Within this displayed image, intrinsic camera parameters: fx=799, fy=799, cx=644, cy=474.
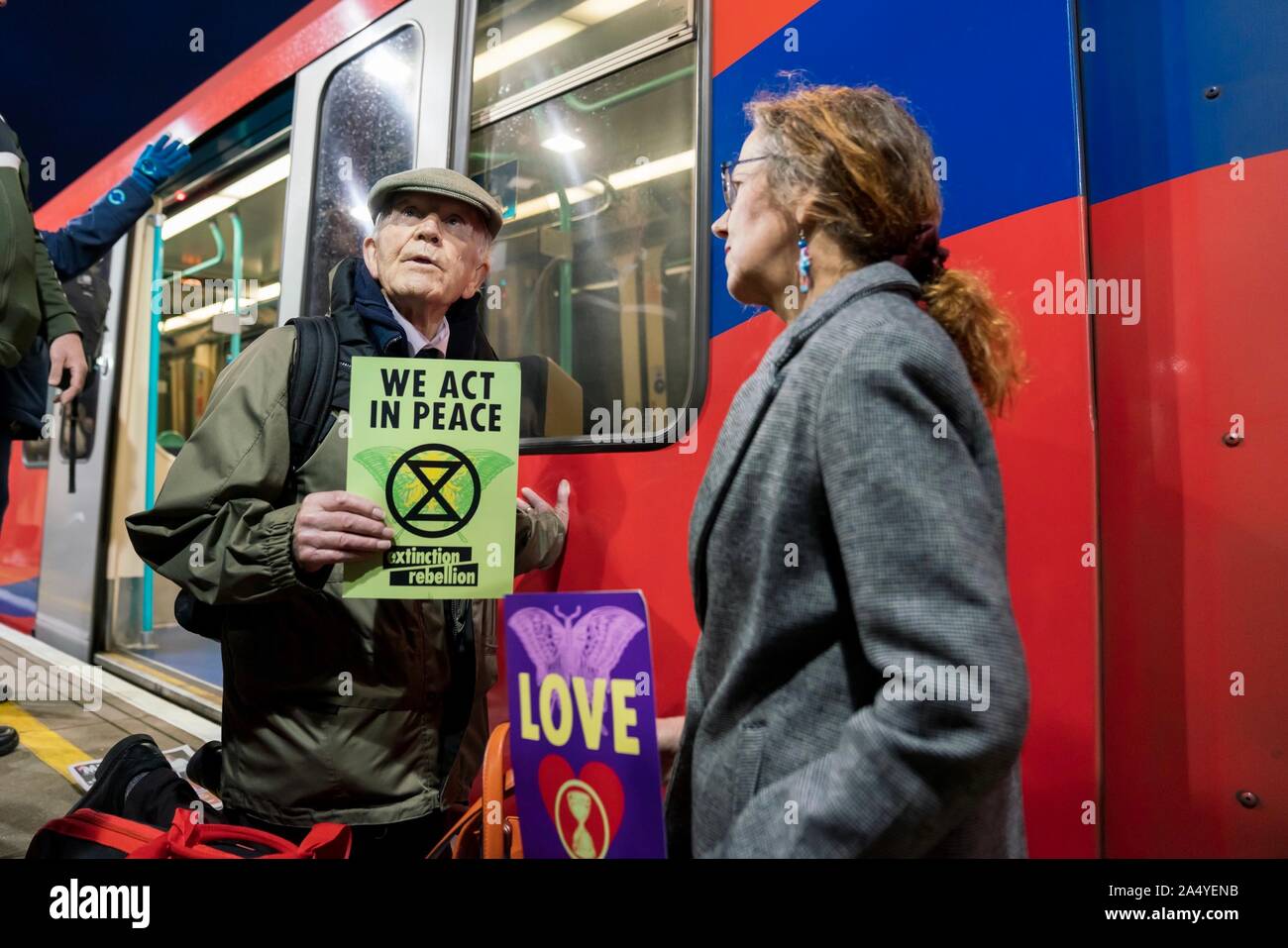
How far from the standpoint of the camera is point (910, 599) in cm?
65

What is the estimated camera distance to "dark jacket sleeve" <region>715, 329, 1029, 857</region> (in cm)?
64

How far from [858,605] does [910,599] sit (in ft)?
0.15

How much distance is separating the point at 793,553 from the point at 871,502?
0.10m

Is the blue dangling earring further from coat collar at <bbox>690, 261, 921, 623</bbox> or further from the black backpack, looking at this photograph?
the black backpack

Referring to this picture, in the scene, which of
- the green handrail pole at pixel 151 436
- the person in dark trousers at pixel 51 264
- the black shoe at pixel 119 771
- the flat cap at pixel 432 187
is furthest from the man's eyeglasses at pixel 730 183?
the green handrail pole at pixel 151 436

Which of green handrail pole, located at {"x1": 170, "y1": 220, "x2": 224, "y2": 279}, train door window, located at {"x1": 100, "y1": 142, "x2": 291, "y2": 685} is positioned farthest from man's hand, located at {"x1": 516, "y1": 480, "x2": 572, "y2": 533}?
green handrail pole, located at {"x1": 170, "y1": 220, "x2": 224, "y2": 279}

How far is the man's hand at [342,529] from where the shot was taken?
3.51 feet

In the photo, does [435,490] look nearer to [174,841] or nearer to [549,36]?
[174,841]

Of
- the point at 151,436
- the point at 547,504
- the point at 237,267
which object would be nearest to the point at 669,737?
the point at 547,504

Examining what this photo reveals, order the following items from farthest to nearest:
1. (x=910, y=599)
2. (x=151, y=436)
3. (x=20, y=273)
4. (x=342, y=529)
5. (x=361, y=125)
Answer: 1. (x=151, y=436)
2. (x=361, y=125)
3. (x=20, y=273)
4. (x=342, y=529)
5. (x=910, y=599)

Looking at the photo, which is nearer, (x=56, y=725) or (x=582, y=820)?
(x=582, y=820)

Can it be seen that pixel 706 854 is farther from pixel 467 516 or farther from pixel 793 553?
pixel 467 516

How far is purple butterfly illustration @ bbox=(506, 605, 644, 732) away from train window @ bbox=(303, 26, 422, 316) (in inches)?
45.5
